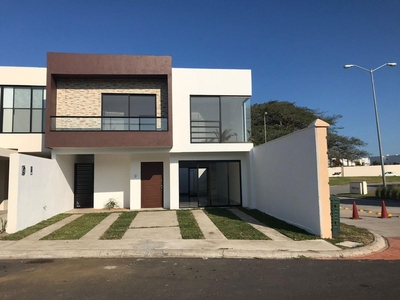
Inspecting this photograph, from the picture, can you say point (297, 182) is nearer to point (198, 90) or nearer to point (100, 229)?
point (100, 229)

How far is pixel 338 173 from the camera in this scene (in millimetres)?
64375

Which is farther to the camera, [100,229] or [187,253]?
[100,229]

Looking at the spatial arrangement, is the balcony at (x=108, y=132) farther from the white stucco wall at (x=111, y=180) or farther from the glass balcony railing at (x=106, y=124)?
the white stucco wall at (x=111, y=180)

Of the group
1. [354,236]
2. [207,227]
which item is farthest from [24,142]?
[354,236]

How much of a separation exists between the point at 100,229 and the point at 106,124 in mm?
5424

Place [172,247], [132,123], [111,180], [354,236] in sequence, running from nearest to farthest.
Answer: [172,247], [354,236], [132,123], [111,180]

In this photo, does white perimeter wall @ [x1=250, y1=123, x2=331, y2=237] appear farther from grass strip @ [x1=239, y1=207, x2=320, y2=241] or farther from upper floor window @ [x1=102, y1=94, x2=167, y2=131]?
upper floor window @ [x1=102, y1=94, x2=167, y2=131]

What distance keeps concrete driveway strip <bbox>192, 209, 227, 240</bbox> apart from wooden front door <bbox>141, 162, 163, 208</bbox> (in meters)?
2.65

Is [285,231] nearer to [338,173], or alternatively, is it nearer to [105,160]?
[105,160]

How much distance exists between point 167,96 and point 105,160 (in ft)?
15.5

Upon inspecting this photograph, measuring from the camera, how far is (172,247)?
752 cm

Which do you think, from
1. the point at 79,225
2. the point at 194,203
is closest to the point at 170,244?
→ the point at 79,225

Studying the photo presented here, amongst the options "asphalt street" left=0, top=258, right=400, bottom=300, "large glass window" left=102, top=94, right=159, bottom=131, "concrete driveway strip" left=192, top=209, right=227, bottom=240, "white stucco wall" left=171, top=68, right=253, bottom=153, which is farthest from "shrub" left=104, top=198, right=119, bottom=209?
"asphalt street" left=0, top=258, right=400, bottom=300

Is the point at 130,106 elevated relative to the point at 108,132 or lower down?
elevated
